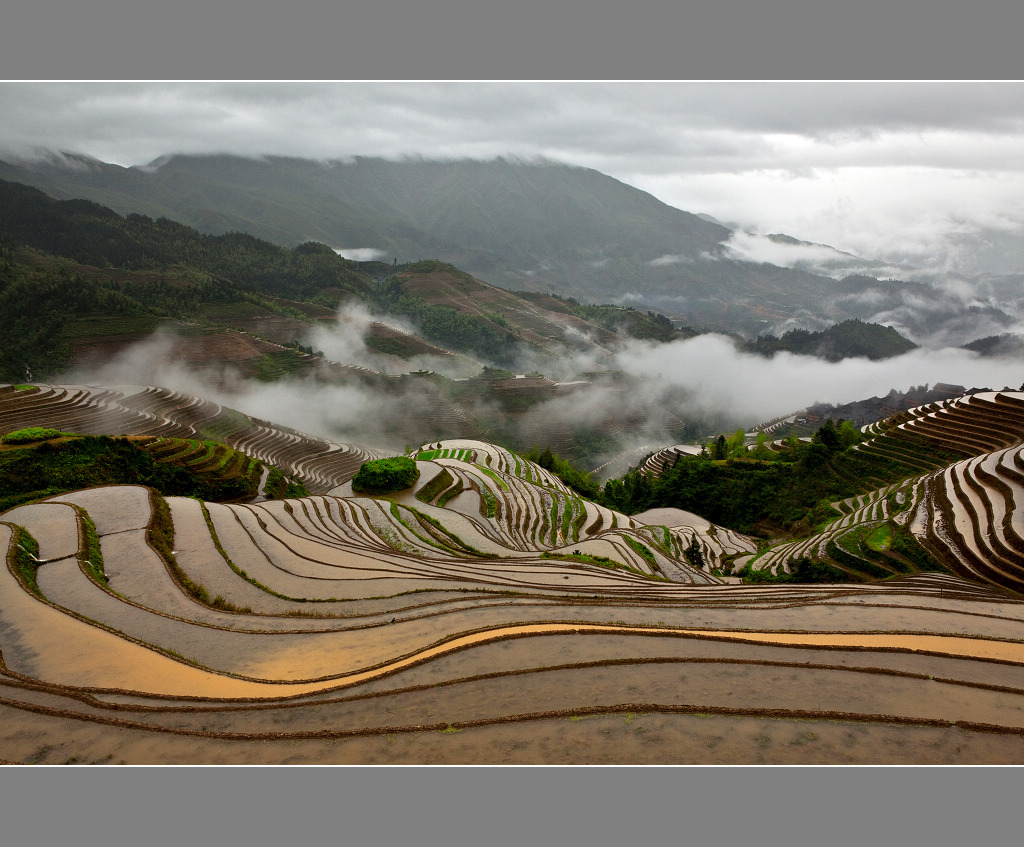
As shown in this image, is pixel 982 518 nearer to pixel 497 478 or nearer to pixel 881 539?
pixel 881 539

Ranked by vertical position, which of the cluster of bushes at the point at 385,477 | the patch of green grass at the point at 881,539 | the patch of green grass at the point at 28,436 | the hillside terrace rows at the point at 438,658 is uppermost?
the patch of green grass at the point at 28,436

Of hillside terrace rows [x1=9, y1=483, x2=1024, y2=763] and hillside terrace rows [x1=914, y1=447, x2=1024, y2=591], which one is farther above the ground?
hillside terrace rows [x1=914, y1=447, x2=1024, y2=591]

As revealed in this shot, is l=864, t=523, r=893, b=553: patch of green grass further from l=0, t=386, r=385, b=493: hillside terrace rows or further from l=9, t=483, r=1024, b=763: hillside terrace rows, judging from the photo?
l=0, t=386, r=385, b=493: hillside terrace rows

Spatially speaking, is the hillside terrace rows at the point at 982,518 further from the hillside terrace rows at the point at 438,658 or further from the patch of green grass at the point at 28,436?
the patch of green grass at the point at 28,436

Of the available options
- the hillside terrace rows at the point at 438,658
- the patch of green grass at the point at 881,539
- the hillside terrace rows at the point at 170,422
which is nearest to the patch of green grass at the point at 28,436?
the hillside terrace rows at the point at 438,658

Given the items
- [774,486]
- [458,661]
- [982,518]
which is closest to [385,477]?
[458,661]

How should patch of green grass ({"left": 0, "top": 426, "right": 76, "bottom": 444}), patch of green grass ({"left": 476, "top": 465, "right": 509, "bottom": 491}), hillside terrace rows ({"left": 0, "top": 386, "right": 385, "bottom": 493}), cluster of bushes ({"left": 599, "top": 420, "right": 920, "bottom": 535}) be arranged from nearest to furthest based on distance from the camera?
1. patch of green grass ({"left": 0, "top": 426, "right": 76, "bottom": 444})
2. cluster of bushes ({"left": 599, "top": 420, "right": 920, "bottom": 535})
3. patch of green grass ({"left": 476, "top": 465, "right": 509, "bottom": 491})
4. hillside terrace rows ({"left": 0, "top": 386, "right": 385, "bottom": 493})

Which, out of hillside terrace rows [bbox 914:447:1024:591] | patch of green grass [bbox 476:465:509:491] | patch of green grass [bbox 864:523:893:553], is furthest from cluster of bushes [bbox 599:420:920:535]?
patch of green grass [bbox 476:465:509:491]
